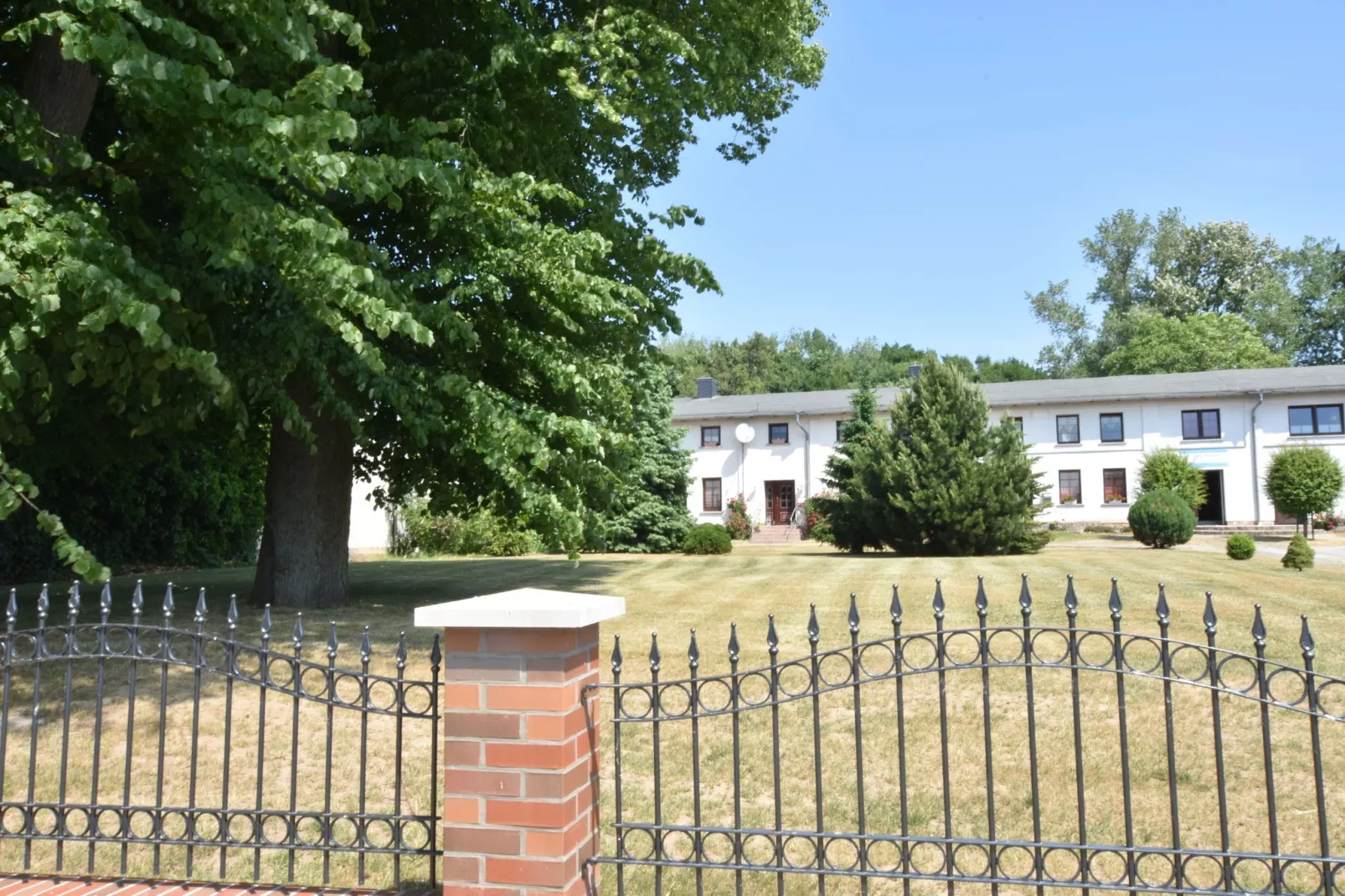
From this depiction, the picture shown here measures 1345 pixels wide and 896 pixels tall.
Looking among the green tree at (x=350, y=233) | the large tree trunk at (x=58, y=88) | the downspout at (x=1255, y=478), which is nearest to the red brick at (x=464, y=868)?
the green tree at (x=350, y=233)

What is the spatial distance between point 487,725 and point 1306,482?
1417 inches

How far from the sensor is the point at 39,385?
22.5 feet

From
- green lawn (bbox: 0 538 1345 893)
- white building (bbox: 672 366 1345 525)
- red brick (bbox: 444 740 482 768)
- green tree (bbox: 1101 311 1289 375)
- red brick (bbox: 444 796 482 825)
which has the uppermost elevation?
green tree (bbox: 1101 311 1289 375)

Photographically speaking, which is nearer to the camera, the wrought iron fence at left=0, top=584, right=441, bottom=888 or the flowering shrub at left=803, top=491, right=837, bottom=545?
the wrought iron fence at left=0, top=584, right=441, bottom=888

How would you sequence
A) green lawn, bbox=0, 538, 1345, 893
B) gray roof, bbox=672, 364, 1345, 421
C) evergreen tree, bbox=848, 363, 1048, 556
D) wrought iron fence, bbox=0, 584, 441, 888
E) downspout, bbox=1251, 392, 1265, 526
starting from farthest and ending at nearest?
gray roof, bbox=672, 364, 1345, 421, downspout, bbox=1251, 392, 1265, 526, evergreen tree, bbox=848, 363, 1048, 556, green lawn, bbox=0, 538, 1345, 893, wrought iron fence, bbox=0, 584, 441, 888

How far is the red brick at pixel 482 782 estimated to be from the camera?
3545 millimetres

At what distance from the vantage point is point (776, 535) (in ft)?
127

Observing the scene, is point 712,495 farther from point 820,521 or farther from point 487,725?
point 487,725

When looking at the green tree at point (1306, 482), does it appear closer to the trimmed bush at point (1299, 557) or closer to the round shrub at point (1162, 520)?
the round shrub at point (1162, 520)

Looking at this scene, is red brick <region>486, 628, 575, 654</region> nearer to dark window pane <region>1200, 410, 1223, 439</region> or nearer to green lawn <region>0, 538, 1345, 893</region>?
green lawn <region>0, 538, 1345, 893</region>

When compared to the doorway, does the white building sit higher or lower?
higher

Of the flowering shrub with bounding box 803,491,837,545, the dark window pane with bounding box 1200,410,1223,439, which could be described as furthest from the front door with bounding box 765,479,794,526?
the dark window pane with bounding box 1200,410,1223,439

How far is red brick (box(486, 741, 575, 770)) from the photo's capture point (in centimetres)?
350

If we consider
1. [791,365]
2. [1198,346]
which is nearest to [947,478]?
[1198,346]
